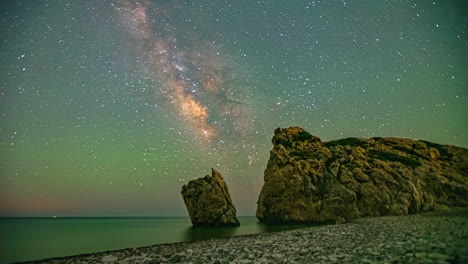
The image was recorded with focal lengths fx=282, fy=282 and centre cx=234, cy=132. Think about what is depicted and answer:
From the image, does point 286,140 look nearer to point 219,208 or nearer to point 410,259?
point 219,208

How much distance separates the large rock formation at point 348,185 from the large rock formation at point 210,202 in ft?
41.8

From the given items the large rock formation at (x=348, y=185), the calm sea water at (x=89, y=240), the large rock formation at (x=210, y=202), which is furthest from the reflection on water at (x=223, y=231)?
the large rock formation at (x=348, y=185)

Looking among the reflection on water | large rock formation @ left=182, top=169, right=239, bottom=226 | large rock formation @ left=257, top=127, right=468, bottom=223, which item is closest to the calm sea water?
the reflection on water

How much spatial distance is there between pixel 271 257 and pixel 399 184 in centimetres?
5971

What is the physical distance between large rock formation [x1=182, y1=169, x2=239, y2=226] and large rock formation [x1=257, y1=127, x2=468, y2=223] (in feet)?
41.8

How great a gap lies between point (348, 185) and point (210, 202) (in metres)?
29.9

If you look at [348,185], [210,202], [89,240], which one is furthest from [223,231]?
[348,185]

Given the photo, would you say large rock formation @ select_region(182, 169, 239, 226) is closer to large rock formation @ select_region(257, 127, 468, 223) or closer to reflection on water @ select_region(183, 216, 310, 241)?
reflection on water @ select_region(183, 216, 310, 241)

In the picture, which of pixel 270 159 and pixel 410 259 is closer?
pixel 410 259

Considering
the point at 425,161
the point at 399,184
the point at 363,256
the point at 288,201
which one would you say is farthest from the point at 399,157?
the point at 363,256

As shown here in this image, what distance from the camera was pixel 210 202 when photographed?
186 ft

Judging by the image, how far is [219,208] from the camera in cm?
5625

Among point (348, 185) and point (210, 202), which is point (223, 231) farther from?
point (348, 185)

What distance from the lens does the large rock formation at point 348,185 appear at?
58406 millimetres
